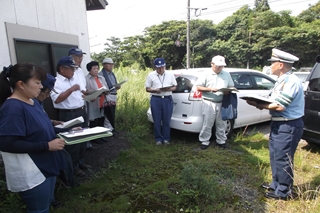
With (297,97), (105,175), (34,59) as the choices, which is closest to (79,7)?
(34,59)

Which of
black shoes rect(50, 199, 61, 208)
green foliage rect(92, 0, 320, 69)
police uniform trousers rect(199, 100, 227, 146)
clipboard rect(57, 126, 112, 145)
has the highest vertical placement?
green foliage rect(92, 0, 320, 69)

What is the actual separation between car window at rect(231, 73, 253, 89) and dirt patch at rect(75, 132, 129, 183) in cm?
288

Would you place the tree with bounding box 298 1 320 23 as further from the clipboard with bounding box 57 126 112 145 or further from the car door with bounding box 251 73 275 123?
the clipboard with bounding box 57 126 112 145

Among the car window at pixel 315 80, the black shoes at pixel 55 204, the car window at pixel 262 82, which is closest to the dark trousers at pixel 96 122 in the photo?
the black shoes at pixel 55 204

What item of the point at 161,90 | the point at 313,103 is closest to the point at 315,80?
the point at 313,103

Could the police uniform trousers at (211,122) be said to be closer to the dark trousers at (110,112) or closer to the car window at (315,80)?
the car window at (315,80)

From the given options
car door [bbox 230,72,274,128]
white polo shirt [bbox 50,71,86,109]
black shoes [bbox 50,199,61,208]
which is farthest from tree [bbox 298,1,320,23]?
black shoes [bbox 50,199,61,208]

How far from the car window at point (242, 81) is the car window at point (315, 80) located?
56.3 inches

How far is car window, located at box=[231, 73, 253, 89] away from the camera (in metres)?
5.18

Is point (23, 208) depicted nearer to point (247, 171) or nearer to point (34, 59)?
point (34, 59)

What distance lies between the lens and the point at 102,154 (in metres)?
4.08

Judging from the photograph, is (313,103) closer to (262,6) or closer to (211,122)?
(211,122)

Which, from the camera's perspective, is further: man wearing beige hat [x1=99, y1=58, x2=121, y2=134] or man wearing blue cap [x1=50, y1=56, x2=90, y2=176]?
man wearing beige hat [x1=99, y1=58, x2=121, y2=134]

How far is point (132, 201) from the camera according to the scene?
9.48 ft
